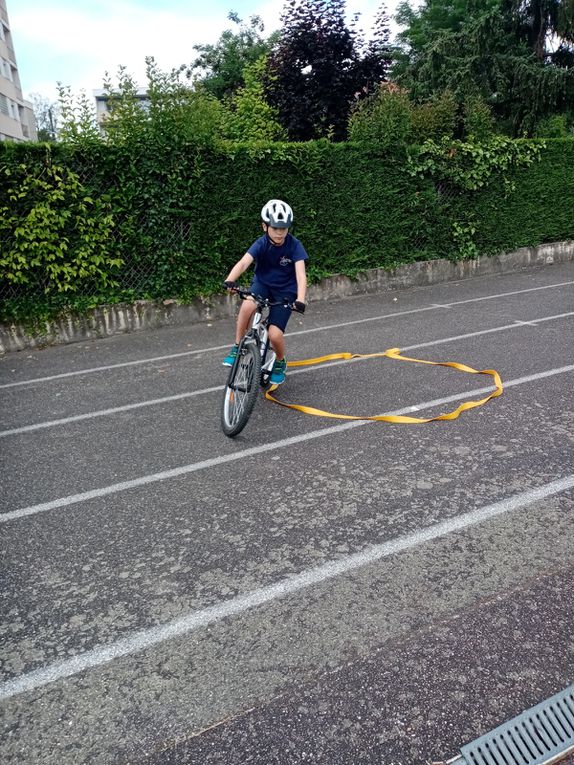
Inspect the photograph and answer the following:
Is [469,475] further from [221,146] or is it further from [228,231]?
[221,146]

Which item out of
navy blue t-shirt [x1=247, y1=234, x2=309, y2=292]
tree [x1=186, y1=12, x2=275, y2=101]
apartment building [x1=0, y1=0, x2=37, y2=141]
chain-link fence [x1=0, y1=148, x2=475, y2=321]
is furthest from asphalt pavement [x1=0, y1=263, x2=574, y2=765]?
apartment building [x1=0, y1=0, x2=37, y2=141]

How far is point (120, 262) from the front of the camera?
10.2 metres

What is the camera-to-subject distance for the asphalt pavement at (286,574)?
2.29 m

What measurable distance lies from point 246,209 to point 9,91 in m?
56.8

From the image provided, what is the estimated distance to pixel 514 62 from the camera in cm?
2194

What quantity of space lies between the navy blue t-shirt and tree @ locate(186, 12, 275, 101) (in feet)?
132

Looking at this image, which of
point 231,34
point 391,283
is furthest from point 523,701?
point 231,34

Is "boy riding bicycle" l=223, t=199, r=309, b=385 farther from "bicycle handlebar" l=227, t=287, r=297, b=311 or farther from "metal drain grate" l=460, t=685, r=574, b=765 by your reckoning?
"metal drain grate" l=460, t=685, r=574, b=765

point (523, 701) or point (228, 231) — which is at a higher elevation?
point (228, 231)

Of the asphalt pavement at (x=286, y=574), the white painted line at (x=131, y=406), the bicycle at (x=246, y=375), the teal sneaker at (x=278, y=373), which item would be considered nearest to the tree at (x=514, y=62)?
the white painted line at (x=131, y=406)

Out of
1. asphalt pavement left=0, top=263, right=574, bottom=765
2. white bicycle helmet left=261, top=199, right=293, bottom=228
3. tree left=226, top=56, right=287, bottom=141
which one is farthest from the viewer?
tree left=226, top=56, right=287, bottom=141

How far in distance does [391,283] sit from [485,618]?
11.1 metres

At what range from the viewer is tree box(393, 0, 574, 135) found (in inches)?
851

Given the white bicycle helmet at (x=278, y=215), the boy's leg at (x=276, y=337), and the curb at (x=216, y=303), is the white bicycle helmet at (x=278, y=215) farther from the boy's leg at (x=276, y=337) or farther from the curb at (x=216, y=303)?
the curb at (x=216, y=303)
